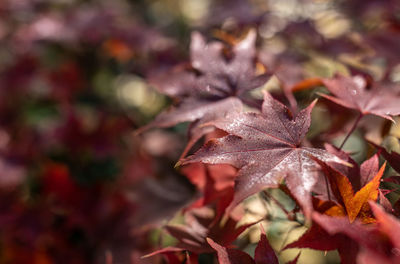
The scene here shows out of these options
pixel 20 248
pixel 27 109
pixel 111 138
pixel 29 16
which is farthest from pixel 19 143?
pixel 29 16

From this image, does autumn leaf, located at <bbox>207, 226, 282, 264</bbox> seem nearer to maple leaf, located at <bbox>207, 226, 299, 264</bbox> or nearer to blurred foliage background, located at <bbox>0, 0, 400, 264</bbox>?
maple leaf, located at <bbox>207, 226, 299, 264</bbox>

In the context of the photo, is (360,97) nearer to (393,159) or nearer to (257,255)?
(393,159)

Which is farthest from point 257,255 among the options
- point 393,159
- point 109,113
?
point 109,113

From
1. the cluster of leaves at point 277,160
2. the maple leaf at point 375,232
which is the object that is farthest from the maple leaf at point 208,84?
the maple leaf at point 375,232

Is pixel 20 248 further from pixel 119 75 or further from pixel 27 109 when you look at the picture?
pixel 119 75

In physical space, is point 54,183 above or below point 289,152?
below

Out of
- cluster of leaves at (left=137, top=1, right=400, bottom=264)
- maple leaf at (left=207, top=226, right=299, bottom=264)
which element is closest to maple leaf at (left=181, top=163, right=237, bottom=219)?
cluster of leaves at (left=137, top=1, right=400, bottom=264)
